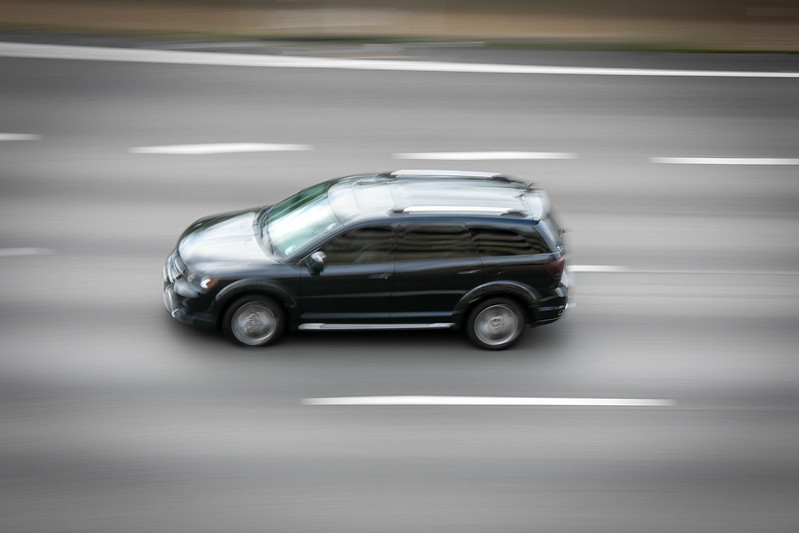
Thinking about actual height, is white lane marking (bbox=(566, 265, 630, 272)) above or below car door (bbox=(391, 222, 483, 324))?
above

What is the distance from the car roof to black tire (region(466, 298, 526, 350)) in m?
0.93

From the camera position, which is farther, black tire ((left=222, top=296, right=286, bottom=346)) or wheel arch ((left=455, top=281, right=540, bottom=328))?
wheel arch ((left=455, top=281, right=540, bottom=328))

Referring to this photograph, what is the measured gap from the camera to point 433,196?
30.9 feet

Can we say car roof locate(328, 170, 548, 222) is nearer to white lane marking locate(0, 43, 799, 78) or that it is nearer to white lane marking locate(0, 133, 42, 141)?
white lane marking locate(0, 133, 42, 141)

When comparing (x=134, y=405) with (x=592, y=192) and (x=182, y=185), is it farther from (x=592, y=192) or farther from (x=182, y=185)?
(x=592, y=192)

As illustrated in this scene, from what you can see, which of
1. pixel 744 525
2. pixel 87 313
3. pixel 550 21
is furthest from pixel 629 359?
pixel 550 21

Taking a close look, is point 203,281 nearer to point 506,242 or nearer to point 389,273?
point 389,273

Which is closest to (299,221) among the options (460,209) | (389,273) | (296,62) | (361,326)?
(389,273)

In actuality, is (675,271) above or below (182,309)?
above

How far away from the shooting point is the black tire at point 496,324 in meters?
9.30

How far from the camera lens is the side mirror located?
354 inches

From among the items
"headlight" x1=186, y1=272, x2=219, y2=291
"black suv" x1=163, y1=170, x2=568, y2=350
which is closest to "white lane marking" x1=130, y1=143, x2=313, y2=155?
"black suv" x1=163, y1=170, x2=568, y2=350

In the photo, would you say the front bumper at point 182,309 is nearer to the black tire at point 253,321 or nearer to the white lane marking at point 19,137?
the black tire at point 253,321

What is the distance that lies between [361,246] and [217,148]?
16.9 ft
